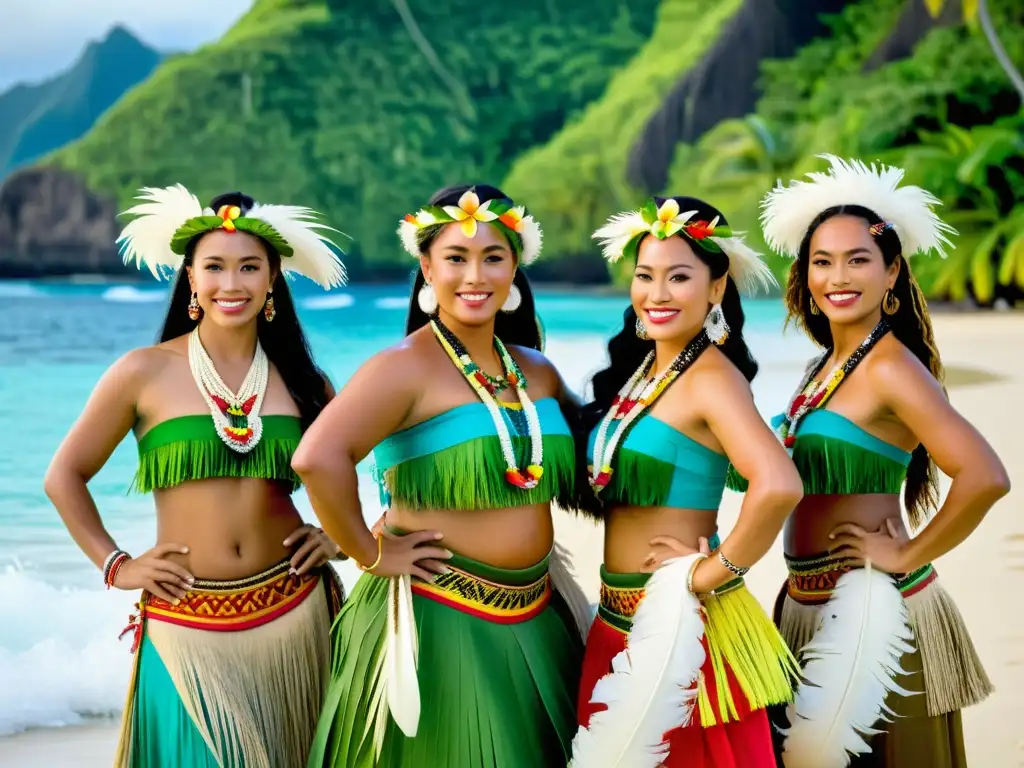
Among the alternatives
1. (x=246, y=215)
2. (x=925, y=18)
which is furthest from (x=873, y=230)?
(x=925, y=18)

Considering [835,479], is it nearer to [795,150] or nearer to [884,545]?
[884,545]

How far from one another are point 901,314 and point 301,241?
4.66 feet

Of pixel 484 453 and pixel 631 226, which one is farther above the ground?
pixel 631 226

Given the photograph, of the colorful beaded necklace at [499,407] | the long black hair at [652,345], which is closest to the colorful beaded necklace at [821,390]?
the long black hair at [652,345]

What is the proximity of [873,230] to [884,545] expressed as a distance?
0.72 metres

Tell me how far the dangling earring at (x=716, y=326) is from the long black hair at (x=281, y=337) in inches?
36.8

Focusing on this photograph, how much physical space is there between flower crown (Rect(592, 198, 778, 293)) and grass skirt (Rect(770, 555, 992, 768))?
69 centimetres

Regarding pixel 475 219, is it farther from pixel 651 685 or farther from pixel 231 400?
pixel 651 685

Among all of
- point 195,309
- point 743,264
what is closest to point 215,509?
point 195,309

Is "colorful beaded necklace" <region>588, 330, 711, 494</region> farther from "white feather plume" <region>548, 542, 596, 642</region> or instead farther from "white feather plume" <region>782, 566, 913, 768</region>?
"white feather plume" <region>782, 566, 913, 768</region>

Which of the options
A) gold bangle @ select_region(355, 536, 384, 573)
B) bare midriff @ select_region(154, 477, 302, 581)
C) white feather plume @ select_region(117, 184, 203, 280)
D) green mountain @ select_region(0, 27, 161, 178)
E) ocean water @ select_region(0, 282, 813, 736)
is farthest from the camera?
green mountain @ select_region(0, 27, 161, 178)

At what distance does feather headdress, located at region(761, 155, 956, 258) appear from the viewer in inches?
113

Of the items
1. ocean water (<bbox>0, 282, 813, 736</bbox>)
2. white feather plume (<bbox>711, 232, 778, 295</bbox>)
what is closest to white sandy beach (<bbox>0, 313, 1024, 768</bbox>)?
ocean water (<bbox>0, 282, 813, 736</bbox>)

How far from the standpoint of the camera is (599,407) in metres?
2.79
